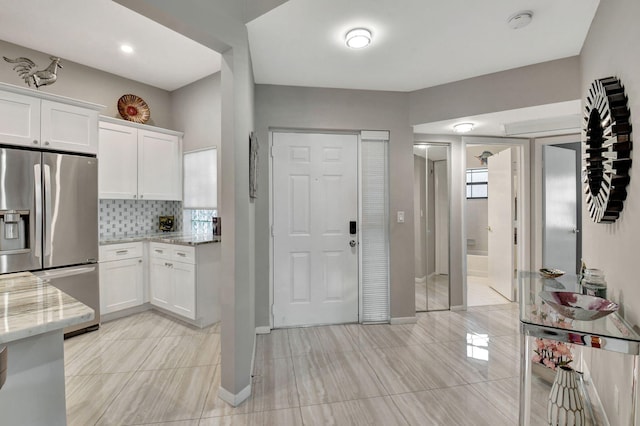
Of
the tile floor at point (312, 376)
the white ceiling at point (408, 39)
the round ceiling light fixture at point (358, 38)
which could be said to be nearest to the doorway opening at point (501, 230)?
the tile floor at point (312, 376)

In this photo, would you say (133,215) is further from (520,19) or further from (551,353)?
(551,353)

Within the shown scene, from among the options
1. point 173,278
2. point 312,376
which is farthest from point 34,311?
point 173,278

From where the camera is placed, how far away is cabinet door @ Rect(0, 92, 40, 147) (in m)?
2.56

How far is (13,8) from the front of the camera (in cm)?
255

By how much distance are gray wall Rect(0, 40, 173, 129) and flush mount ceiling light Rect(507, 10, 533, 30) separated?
408 centimetres

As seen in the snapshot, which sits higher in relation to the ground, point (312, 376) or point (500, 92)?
point (500, 92)

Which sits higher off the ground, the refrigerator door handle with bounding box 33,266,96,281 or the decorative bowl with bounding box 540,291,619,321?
the decorative bowl with bounding box 540,291,619,321

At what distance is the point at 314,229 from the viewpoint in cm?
328

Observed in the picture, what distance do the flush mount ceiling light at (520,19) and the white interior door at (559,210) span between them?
225 cm

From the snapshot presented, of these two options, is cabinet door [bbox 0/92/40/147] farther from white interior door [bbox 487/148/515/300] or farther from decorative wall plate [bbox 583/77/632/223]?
white interior door [bbox 487/148/515/300]

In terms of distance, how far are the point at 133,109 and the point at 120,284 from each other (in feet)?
7.23

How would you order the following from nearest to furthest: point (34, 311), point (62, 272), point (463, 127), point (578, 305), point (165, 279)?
point (34, 311), point (578, 305), point (62, 272), point (463, 127), point (165, 279)

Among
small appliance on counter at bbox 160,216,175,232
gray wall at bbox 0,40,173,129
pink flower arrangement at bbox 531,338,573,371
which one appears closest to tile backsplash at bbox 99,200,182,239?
small appliance on counter at bbox 160,216,175,232

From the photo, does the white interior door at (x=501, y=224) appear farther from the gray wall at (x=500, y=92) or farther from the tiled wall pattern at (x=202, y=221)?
the tiled wall pattern at (x=202, y=221)
